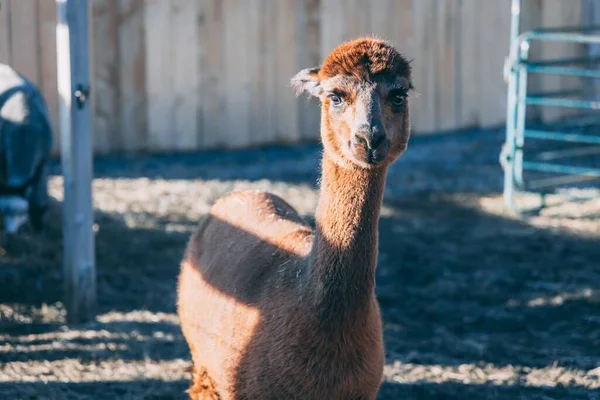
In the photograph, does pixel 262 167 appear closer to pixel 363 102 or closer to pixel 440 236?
pixel 440 236

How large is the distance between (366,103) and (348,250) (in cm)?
56

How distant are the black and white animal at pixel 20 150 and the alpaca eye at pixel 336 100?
411 centimetres

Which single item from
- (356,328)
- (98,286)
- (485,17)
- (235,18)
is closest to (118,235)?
(98,286)

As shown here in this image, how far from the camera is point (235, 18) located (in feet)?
34.3

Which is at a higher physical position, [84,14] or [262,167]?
[84,14]

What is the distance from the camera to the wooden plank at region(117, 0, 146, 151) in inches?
396

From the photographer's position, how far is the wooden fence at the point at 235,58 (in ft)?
32.6

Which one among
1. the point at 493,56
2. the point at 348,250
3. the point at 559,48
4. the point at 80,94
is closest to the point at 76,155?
the point at 80,94

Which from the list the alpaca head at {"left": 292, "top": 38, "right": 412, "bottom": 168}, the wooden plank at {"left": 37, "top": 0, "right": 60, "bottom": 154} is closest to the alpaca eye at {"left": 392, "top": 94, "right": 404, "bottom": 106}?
the alpaca head at {"left": 292, "top": 38, "right": 412, "bottom": 168}

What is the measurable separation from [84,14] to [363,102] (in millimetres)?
2954

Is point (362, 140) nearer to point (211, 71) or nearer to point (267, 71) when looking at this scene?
point (211, 71)

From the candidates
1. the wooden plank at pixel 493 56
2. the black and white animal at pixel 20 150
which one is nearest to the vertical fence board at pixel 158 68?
the black and white animal at pixel 20 150

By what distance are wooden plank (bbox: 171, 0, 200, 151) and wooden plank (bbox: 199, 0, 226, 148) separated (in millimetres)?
83

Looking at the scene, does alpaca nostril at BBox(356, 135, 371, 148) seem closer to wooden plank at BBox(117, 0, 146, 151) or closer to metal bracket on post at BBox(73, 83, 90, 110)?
metal bracket on post at BBox(73, 83, 90, 110)
